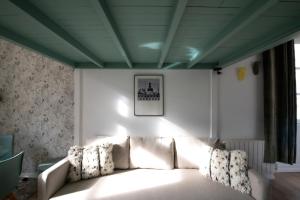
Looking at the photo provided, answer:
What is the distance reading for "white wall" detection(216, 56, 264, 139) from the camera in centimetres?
343

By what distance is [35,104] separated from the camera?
351 centimetres

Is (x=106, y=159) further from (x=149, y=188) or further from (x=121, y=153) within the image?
(x=149, y=188)

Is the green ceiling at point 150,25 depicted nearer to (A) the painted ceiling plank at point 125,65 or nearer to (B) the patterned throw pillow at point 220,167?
(A) the painted ceiling plank at point 125,65

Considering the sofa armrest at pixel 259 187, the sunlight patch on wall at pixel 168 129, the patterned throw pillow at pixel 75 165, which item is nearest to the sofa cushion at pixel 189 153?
the sunlight patch on wall at pixel 168 129

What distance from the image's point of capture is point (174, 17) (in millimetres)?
1450

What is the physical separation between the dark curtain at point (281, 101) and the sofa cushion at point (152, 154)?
5.97 feet

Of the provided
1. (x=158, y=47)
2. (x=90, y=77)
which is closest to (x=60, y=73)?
(x=90, y=77)

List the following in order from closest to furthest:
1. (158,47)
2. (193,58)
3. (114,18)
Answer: (114,18)
(158,47)
(193,58)

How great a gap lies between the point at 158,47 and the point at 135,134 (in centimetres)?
159

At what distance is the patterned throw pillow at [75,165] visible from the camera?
2.48 meters

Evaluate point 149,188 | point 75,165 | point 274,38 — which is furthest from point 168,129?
point 274,38

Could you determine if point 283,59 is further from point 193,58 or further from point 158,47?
point 158,47

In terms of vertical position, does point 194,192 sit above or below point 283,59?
below

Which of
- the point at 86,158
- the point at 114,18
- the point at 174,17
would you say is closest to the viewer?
the point at 174,17
